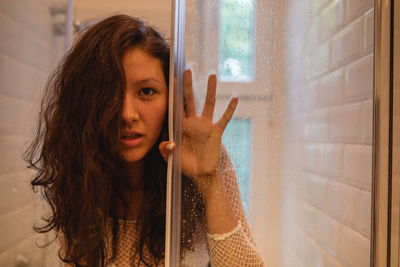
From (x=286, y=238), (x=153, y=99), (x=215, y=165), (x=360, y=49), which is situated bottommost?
(x=286, y=238)

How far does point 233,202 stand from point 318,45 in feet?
1.08

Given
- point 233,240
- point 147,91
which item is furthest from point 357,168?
point 147,91

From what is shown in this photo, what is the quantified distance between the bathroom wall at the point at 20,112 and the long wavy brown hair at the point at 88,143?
0.02 metres

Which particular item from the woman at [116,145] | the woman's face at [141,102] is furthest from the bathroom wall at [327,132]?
the woman's face at [141,102]

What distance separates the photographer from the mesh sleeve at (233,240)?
0.54 meters

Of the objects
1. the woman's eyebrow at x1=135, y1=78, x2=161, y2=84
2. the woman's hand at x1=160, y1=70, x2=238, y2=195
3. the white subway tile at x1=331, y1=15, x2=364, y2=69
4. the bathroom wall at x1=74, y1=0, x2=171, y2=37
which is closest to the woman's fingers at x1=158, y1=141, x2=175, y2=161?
the woman's hand at x1=160, y1=70, x2=238, y2=195

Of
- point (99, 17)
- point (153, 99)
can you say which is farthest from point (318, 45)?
point (99, 17)

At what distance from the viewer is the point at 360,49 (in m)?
0.58

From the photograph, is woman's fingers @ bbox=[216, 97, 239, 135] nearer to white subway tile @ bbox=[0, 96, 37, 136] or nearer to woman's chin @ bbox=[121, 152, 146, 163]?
woman's chin @ bbox=[121, 152, 146, 163]

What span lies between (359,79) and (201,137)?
0.33 m

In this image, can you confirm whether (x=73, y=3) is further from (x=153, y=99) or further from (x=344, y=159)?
(x=344, y=159)

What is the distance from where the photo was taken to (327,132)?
0.57 metres

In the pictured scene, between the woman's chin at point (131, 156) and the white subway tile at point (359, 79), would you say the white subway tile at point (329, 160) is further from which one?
the woman's chin at point (131, 156)

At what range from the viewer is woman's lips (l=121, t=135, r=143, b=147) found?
1.82ft
